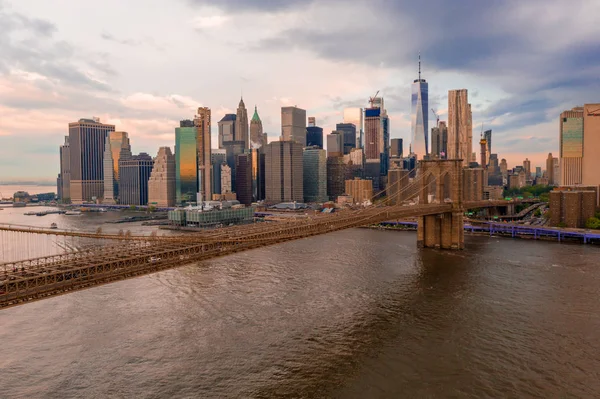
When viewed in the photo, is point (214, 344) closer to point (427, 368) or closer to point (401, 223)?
point (427, 368)

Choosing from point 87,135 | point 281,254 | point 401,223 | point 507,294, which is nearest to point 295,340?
point 507,294

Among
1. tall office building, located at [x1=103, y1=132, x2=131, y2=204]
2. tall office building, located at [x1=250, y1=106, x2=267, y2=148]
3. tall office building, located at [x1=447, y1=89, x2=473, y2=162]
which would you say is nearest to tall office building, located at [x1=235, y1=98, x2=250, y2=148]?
tall office building, located at [x1=250, y1=106, x2=267, y2=148]

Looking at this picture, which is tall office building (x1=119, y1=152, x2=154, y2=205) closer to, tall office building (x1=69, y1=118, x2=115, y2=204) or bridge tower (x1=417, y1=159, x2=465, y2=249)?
tall office building (x1=69, y1=118, x2=115, y2=204)

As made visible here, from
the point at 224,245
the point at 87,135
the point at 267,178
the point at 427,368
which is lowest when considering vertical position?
the point at 427,368

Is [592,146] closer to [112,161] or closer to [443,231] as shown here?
[443,231]

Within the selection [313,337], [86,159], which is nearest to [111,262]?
[313,337]
